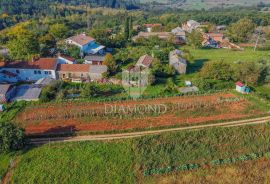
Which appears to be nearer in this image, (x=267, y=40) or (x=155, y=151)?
(x=155, y=151)

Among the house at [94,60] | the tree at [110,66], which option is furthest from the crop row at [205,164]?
the house at [94,60]

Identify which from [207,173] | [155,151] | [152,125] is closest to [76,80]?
[152,125]

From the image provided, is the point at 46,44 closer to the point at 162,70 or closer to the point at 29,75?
the point at 29,75

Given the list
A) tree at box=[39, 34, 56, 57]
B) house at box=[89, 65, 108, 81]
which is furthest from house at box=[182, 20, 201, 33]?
house at box=[89, 65, 108, 81]

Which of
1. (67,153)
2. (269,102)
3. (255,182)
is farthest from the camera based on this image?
(269,102)

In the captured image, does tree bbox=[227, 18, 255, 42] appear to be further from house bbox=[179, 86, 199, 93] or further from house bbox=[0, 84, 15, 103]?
house bbox=[0, 84, 15, 103]

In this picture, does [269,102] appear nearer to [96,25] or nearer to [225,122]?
[225,122]
